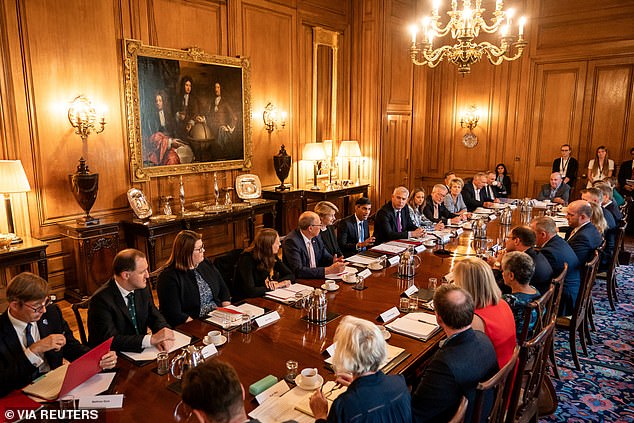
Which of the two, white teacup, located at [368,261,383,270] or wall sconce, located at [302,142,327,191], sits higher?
wall sconce, located at [302,142,327,191]

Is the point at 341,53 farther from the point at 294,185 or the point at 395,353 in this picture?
the point at 395,353

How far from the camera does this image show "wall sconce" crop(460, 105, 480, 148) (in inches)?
408

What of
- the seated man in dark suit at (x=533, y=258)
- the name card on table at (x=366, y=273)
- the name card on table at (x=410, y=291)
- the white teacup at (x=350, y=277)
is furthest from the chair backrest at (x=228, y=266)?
the seated man in dark suit at (x=533, y=258)

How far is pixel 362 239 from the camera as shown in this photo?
553 cm

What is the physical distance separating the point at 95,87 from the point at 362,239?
3.65 m

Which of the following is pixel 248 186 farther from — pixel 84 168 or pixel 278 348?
pixel 278 348

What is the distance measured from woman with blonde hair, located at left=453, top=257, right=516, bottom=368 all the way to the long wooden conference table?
316 mm

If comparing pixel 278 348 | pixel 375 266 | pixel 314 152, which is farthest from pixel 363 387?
pixel 314 152

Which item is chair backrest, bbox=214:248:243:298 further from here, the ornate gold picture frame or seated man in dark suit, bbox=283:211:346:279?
the ornate gold picture frame

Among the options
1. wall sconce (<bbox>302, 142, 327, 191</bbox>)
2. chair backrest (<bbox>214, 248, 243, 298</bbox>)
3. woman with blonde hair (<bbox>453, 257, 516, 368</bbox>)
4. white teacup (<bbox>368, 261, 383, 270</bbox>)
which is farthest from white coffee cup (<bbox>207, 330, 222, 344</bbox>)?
wall sconce (<bbox>302, 142, 327, 191</bbox>)

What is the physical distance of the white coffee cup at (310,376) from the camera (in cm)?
216

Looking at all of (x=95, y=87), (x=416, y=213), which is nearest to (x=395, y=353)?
(x=416, y=213)

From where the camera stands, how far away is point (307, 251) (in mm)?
4297

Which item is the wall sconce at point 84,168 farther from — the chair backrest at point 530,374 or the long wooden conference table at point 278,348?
the chair backrest at point 530,374
